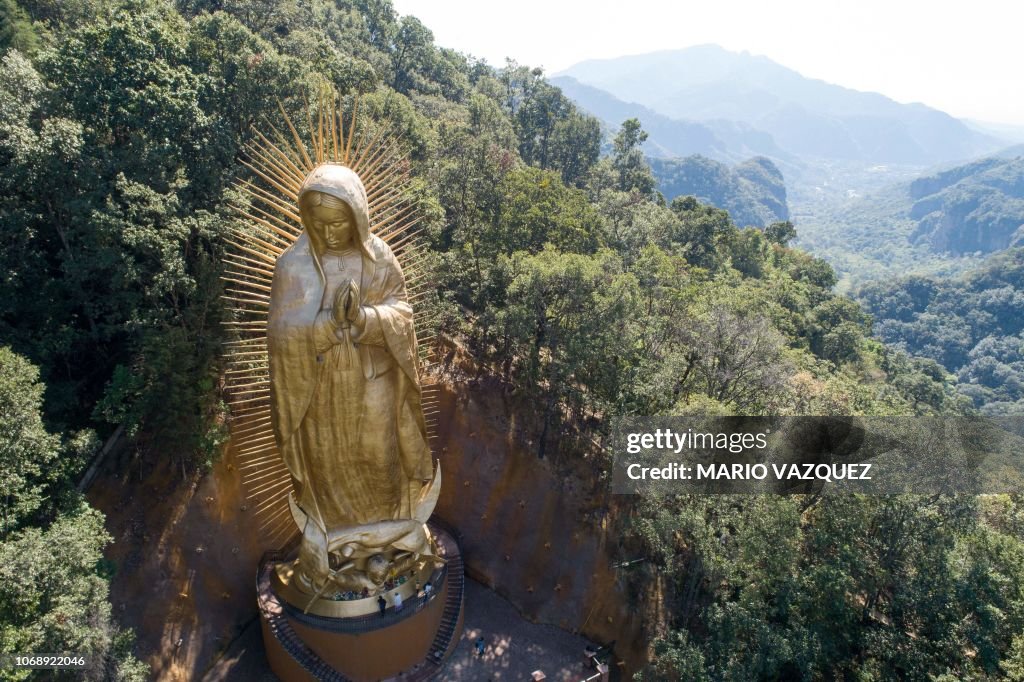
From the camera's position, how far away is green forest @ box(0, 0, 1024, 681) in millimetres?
11734

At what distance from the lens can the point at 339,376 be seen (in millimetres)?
10859

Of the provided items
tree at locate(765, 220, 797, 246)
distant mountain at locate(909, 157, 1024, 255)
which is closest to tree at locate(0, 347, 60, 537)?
tree at locate(765, 220, 797, 246)

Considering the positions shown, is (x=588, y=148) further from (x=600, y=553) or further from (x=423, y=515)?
(x=423, y=515)

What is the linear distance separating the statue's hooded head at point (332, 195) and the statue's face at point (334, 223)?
2 centimetres

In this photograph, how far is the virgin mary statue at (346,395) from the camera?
10.1 m

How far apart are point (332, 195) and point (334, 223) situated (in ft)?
1.72

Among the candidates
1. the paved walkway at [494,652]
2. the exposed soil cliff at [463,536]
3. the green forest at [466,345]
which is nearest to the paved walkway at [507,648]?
the paved walkway at [494,652]

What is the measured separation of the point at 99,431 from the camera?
15.8 m

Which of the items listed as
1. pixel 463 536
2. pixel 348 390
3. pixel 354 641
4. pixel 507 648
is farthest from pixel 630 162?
pixel 354 641

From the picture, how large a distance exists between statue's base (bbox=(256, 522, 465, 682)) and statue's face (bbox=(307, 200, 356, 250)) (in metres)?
7.88

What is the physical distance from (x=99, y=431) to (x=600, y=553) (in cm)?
1398

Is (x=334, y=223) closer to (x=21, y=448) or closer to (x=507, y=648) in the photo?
(x=21, y=448)

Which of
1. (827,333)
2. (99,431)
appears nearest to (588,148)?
(827,333)

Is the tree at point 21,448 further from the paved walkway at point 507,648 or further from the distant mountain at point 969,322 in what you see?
the distant mountain at point 969,322
